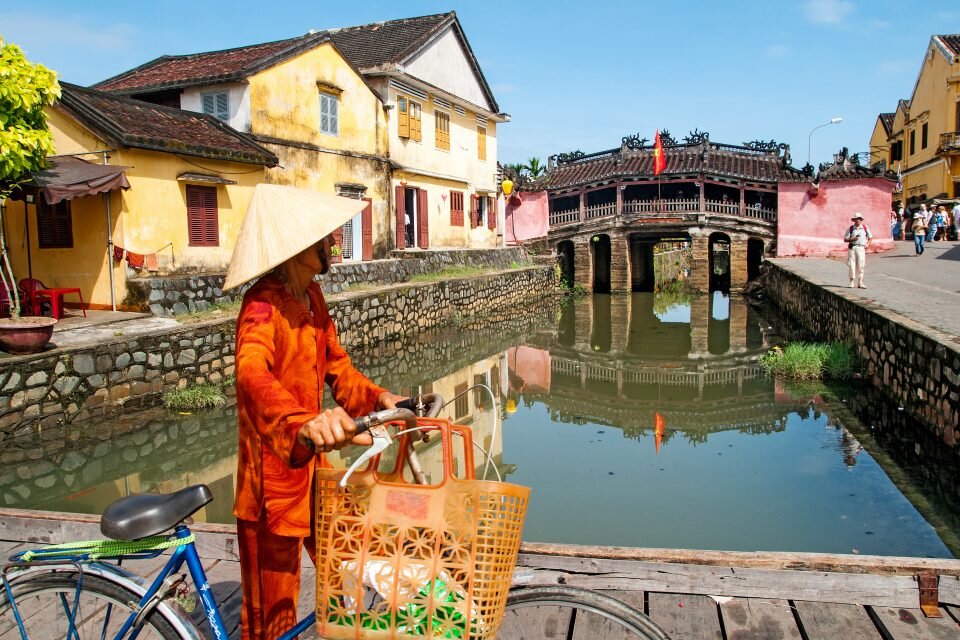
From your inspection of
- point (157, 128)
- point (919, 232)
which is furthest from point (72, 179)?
point (919, 232)

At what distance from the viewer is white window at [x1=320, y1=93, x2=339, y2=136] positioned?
15.8 metres

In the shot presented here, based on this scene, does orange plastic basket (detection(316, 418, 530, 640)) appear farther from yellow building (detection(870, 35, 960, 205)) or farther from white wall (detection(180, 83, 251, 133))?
yellow building (detection(870, 35, 960, 205))

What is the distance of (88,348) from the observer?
8.16 meters

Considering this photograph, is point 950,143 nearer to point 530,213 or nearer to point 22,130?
point 530,213

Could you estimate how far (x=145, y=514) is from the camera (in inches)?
76.2

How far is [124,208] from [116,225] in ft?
0.87

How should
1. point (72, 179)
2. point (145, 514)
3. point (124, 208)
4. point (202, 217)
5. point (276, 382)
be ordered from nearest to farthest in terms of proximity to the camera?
point (145, 514) < point (276, 382) < point (72, 179) < point (124, 208) < point (202, 217)

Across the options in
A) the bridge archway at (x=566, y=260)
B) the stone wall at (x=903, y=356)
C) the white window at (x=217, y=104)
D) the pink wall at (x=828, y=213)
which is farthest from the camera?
the bridge archway at (x=566, y=260)

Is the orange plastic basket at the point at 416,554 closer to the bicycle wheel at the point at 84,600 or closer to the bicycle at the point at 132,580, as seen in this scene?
the bicycle at the point at 132,580

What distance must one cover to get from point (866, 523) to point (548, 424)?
4279 millimetres

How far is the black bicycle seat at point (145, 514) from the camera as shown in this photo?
6.28 feet

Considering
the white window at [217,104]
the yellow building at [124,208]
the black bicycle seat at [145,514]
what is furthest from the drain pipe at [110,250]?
the black bicycle seat at [145,514]

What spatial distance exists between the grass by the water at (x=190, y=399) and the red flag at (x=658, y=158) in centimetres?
2012

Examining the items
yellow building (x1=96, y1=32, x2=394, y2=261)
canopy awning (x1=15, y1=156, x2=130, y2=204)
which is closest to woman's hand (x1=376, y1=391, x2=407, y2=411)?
canopy awning (x1=15, y1=156, x2=130, y2=204)
